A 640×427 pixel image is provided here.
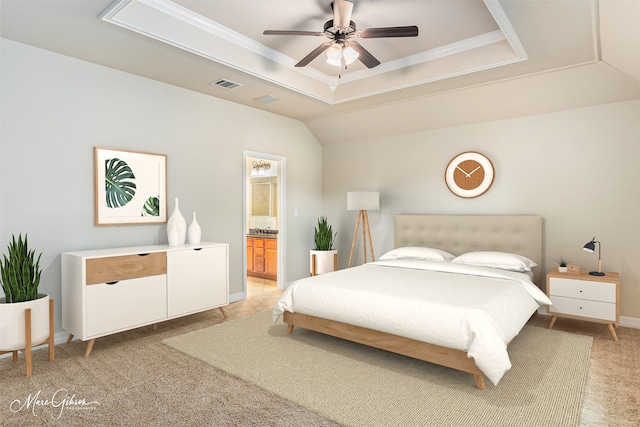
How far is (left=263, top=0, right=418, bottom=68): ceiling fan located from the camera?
251 cm

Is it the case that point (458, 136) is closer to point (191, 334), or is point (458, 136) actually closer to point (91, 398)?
point (191, 334)

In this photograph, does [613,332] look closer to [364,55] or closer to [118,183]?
[364,55]

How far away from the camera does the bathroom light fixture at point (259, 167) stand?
263 inches

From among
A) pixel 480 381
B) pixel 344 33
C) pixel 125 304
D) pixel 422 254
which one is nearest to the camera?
pixel 480 381

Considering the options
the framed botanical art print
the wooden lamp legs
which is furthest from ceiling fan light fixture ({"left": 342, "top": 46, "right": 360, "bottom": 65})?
the wooden lamp legs

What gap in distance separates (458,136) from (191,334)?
3632mm

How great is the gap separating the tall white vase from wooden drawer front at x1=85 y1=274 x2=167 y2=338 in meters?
0.44

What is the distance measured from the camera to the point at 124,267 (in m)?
3.09

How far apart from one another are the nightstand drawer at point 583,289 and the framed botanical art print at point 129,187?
3.80m

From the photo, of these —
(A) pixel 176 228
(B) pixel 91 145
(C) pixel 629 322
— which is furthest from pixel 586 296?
(B) pixel 91 145

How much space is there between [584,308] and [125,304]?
392cm

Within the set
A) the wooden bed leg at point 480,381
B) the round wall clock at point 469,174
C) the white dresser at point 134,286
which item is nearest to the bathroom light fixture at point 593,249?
the round wall clock at point 469,174

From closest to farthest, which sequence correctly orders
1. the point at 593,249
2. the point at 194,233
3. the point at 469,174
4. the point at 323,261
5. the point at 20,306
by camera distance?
1. the point at 20,306
2. the point at 593,249
3. the point at 194,233
4. the point at 469,174
5. the point at 323,261

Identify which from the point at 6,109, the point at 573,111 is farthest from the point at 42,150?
the point at 573,111
